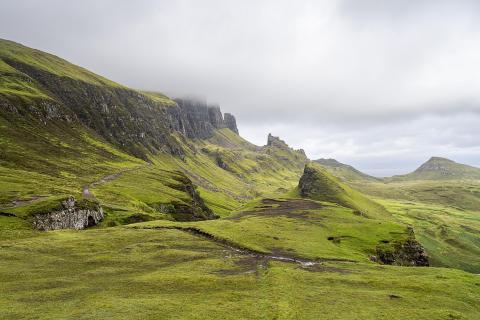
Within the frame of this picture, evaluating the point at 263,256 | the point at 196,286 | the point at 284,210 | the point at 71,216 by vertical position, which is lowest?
the point at 196,286

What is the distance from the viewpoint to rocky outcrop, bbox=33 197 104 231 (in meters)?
105

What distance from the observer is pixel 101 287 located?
188 feet

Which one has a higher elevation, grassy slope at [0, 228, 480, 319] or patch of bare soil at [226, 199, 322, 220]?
patch of bare soil at [226, 199, 322, 220]

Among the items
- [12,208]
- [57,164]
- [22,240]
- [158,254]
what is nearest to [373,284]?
[158,254]

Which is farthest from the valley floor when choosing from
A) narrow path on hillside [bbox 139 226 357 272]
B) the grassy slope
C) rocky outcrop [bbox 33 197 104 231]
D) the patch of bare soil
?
the patch of bare soil

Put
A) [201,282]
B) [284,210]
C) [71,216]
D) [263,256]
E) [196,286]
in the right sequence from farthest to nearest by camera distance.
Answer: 1. [284,210]
2. [71,216]
3. [263,256]
4. [201,282]
5. [196,286]

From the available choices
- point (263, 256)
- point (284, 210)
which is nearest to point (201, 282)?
point (263, 256)

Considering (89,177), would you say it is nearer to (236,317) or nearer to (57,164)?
(57,164)

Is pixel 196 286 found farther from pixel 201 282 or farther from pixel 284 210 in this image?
pixel 284 210

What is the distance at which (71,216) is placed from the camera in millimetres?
112312

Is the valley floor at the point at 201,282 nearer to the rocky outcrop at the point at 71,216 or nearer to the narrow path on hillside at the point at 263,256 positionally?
the narrow path on hillside at the point at 263,256

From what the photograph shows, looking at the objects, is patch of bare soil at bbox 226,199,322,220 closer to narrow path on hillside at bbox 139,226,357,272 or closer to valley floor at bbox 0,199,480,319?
narrow path on hillside at bbox 139,226,357,272

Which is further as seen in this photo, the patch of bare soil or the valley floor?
the patch of bare soil

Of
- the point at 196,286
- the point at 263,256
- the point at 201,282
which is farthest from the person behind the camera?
the point at 263,256
